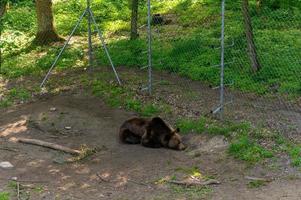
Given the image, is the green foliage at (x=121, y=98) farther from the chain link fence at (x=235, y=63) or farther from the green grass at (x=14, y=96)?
the green grass at (x=14, y=96)

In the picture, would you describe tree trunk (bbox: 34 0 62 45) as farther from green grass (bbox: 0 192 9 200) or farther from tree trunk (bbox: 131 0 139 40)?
green grass (bbox: 0 192 9 200)

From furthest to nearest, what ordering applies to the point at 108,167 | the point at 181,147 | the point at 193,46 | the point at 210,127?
the point at 193,46
the point at 210,127
the point at 181,147
the point at 108,167

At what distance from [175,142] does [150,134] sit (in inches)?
20.6

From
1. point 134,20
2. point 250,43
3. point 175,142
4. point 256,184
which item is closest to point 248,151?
point 256,184

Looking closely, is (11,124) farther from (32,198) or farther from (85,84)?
(32,198)

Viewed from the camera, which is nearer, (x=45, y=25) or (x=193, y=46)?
(x=193, y=46)

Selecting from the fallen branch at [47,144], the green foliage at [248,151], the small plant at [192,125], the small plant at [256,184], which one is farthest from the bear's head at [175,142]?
the small plant at [256,184]

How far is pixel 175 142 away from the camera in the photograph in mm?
9812

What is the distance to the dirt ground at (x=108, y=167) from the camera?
811 cm

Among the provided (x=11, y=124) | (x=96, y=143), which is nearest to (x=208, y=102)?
(x=96, y=143)

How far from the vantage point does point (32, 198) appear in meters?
8.07

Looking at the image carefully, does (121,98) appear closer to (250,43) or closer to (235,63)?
(235,63)

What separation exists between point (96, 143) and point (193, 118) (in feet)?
6.87

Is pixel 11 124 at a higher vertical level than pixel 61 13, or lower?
lower
